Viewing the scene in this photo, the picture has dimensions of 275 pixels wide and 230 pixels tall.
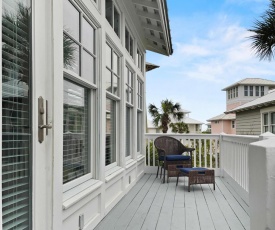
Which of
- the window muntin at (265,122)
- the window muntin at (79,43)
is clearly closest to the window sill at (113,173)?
the window muntin at (79,43)

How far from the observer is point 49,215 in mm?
2018

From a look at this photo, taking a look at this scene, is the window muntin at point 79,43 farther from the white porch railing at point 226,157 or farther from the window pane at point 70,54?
the white porch railing at point 226,157

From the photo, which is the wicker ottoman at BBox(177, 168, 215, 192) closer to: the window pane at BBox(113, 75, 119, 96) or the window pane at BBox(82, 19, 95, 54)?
the window pane at BBox(113, 75, 119, 96)

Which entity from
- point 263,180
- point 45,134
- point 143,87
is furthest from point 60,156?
point 143,87

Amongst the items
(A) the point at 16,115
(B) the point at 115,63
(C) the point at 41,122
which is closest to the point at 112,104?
(B) the point at 115,63

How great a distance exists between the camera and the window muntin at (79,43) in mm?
2502

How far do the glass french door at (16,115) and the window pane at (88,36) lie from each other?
1106mm

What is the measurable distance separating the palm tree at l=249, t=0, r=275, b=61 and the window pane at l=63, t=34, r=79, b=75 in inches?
298

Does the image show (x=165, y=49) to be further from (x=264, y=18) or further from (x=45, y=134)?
(x=45, y=134)

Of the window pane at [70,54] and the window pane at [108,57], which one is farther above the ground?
the window pane at [108,57]

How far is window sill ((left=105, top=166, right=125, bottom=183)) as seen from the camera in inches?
142

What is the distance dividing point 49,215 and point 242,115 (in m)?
15.9

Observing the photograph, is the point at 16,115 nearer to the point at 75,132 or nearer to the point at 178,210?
A: the point at 75,132

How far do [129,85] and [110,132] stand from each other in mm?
1597
